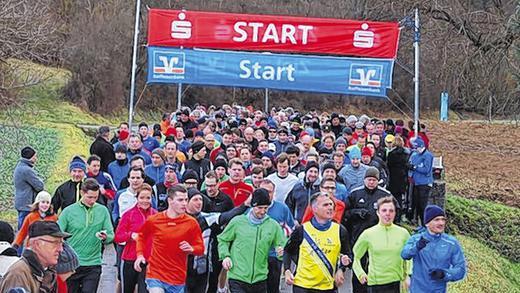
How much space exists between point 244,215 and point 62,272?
2563mm

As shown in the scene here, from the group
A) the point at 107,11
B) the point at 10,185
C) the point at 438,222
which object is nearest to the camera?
the point at 438,222

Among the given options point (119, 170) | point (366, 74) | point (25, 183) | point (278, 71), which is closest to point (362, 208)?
point (119, 170)

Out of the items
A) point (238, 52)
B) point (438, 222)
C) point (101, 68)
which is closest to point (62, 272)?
point (438, 222)

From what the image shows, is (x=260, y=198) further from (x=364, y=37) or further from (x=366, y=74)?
(x=364, y=37)

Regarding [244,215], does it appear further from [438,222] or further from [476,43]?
[476,43]

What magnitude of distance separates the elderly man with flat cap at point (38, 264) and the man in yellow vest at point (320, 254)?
2.94 metres

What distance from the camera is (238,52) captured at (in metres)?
17.5

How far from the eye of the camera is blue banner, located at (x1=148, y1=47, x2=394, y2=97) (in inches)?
683

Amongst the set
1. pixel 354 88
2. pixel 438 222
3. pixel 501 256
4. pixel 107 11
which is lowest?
pixel 501 256

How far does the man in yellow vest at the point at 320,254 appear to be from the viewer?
8430 millimetres

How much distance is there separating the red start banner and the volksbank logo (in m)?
0.25

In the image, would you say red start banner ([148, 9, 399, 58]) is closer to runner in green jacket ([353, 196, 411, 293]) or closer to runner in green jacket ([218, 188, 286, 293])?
runner in green jacket ([353, 196, 411, 293])

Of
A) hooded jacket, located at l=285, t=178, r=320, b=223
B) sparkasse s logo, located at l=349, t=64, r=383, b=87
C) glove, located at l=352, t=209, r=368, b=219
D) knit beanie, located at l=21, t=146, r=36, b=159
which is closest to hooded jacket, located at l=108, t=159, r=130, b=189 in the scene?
knit beanie, located at l=21, t=146, r=36, b=159

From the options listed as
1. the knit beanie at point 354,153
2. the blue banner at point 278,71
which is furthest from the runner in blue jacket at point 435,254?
the blue banner at point 278,71
